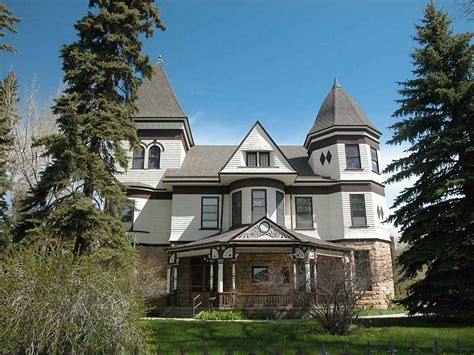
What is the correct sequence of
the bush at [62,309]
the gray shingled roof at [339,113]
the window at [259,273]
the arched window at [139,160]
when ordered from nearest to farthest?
the bush at [62,309]
the window at [259,273]
the arched window at [139,160]
the gray shingled roof at [339,113]

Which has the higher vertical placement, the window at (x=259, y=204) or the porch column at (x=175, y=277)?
the window at (x=259, y=204)

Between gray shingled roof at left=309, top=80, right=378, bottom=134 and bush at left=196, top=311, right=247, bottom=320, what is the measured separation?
44.8 ft

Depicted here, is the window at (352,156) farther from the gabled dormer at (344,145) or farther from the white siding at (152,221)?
the white siding at (152,221)

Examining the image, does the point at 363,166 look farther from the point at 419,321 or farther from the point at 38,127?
the point at 38,127

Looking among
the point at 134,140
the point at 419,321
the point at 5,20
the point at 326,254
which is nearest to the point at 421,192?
the point at 419,321

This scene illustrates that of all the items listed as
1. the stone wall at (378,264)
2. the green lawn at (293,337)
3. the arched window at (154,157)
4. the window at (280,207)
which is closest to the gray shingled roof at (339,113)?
the window at (280,207)

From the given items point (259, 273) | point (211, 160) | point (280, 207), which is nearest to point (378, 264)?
point (280, 207)

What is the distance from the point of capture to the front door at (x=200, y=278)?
2230 centimetres

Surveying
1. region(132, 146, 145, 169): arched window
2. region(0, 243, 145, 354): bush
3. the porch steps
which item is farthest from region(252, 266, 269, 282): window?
region(0, 243, 145, 354): bush

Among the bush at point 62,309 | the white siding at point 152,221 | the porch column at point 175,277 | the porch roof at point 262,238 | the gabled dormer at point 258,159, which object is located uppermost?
the gabled dormer at point 258,159

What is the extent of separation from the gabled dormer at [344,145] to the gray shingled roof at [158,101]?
30.6 ft

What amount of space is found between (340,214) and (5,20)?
65.3 feet

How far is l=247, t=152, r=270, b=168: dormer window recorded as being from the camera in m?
23.4

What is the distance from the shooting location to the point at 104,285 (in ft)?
22.8
